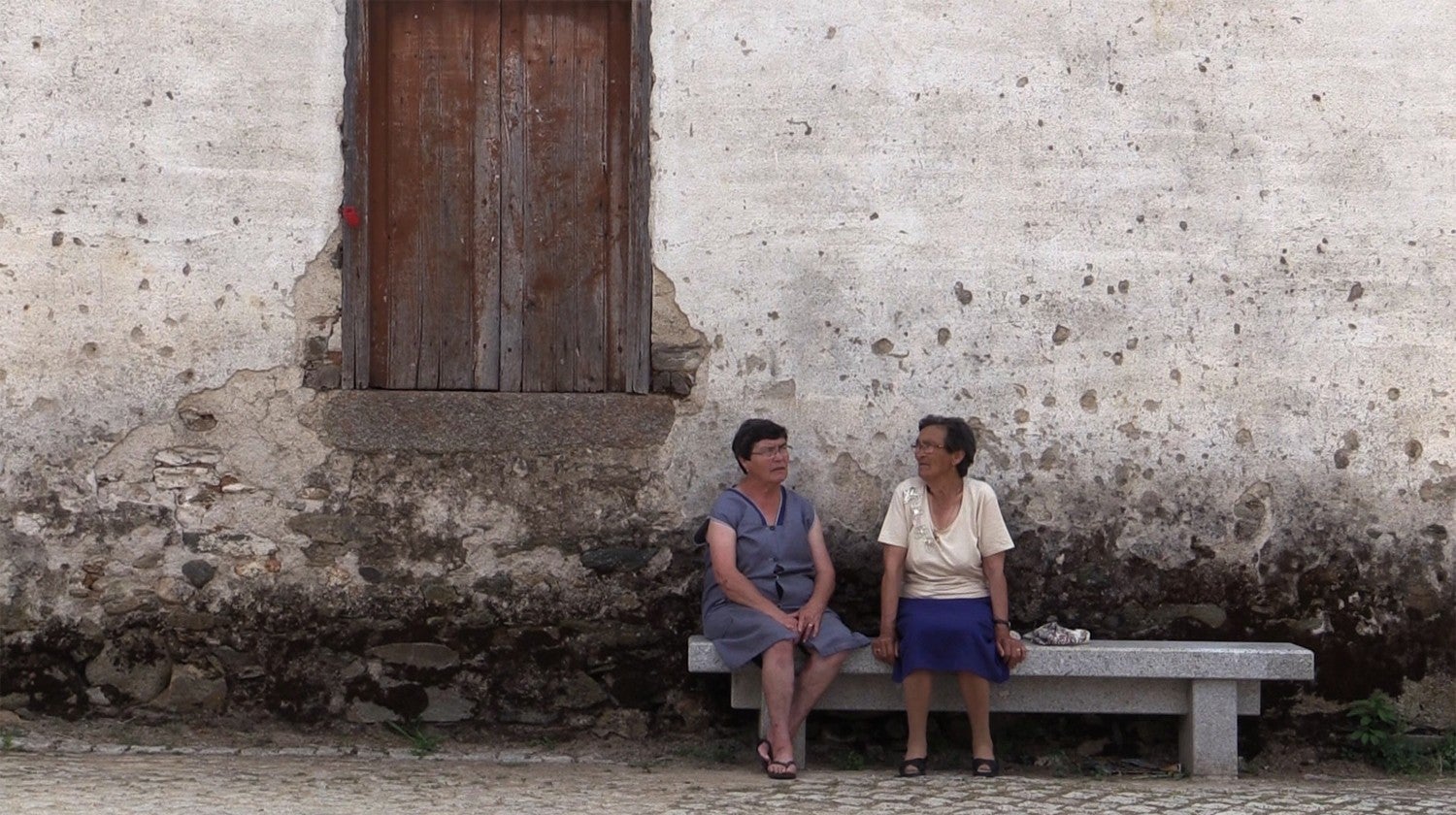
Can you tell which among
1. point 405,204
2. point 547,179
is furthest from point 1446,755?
point 405,204

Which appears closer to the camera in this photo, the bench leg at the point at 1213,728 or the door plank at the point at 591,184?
the bench leg at the point at 1213,728

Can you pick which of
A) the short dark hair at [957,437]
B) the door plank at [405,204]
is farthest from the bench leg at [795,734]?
the door plank at [405,204]

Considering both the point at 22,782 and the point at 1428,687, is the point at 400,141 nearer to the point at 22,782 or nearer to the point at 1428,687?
the point at 22,782

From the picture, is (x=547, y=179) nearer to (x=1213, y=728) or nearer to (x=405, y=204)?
(x=405, y=204)

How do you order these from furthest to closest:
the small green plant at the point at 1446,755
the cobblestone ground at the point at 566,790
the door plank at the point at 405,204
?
1. the door plank at the point at 405,204
2. the small green plant at the point at 1446,755
3. the cobblestone ground at the point at 566,790

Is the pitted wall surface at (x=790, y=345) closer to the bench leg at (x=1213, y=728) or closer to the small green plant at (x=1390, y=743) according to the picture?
the small green plant at (x=1390, y=743)

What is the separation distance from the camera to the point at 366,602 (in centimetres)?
555

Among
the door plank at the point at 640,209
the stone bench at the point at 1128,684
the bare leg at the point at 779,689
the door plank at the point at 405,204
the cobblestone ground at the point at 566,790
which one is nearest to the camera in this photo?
the cobblestone ground at the point at 566,790

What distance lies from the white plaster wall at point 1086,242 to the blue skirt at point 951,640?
560 mm

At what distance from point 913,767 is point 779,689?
0.52 meters

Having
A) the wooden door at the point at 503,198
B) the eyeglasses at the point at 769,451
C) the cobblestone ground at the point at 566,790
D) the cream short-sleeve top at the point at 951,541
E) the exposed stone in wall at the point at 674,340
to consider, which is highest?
the wooden door at the point at 503,198

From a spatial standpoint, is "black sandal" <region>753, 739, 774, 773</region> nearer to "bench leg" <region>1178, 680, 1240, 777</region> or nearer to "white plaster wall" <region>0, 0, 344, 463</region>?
"bench leg" <region>1178, 680, 1240, 777</region>

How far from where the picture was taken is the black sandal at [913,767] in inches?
204

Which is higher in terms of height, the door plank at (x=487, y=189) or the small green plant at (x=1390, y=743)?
the door plank at (x=487, y=189)
